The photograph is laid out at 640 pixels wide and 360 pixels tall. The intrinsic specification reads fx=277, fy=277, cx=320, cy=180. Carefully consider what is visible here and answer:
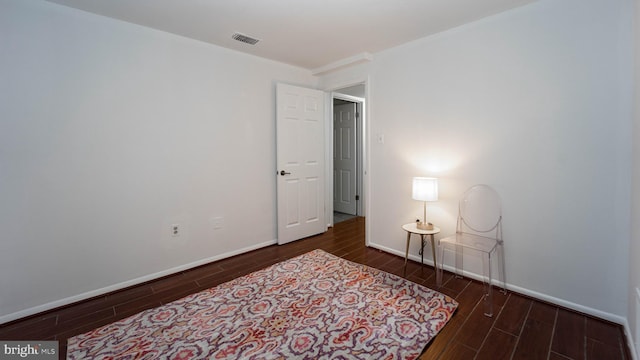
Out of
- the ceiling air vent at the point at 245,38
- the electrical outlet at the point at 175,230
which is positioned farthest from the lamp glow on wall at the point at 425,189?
the electrical outlet at the point at 175,230

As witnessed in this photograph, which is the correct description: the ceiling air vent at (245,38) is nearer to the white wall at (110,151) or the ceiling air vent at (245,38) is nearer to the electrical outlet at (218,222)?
the white wall at (110,151)

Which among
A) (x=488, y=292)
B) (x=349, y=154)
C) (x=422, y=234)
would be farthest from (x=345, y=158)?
(x=488, y=292)

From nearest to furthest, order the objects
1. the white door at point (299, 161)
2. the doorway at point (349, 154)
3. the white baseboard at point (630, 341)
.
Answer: the white baseboard at point (630, 341), the white door at point (299, 161), the doorway at point (349, 154)

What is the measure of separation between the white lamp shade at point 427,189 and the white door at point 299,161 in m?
1.73

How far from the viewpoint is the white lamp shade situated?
2.70m

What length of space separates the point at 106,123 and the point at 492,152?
3493 millimetres

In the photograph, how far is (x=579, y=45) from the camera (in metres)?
2.06

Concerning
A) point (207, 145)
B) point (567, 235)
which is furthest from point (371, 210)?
point (207, 145)

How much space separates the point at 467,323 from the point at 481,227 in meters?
0.97

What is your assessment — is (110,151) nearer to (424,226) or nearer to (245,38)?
(245,38)

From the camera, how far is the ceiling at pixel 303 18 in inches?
89.0

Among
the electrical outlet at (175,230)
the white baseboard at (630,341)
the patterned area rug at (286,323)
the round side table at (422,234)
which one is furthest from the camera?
the electrical outlet at (175,230)

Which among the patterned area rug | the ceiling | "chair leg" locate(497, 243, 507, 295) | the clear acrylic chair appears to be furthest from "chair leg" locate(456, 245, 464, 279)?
the ceiling

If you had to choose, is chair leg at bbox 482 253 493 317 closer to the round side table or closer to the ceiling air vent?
the round side table
